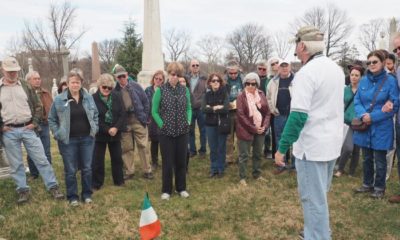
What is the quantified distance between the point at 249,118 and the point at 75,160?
2.82 meters

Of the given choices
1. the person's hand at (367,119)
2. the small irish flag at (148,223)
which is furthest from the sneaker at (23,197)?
the person's hand at (367,119)

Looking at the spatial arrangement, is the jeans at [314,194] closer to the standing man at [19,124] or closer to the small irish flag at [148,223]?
the small irish flag at [148,223]

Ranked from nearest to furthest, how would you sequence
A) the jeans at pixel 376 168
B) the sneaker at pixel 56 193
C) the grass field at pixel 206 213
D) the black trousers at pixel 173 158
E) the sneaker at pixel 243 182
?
the grass field at pixel 206 213
the jeans at pixel 376 168
the black trousers at pixel 173 158
the sneaker at pixel 56 193
the sneaker at pixel 243 182

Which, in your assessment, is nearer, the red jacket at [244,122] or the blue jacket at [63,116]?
the blue jacket at [63,116]

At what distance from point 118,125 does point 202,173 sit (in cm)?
193

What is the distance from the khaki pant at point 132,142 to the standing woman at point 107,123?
29cm

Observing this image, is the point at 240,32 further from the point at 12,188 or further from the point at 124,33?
the point at 12,188

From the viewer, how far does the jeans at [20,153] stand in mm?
5238

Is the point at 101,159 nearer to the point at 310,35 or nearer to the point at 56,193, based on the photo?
the point at 56,193

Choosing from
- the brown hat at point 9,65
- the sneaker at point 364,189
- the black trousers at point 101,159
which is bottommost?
the sneaker at point 364,189

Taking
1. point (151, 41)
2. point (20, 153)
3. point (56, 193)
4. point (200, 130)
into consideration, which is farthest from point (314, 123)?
point (151, 41)

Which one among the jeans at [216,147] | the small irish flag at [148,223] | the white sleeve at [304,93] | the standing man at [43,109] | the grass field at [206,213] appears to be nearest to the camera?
the white sleeve at [304,93]

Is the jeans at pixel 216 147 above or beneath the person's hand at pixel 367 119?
beneath

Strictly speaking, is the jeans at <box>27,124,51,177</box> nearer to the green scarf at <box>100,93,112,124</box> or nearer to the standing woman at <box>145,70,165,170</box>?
the green scarf at <box>100,93,112,124</box>
